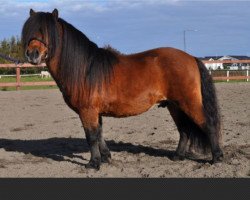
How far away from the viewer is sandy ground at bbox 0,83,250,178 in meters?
5.95

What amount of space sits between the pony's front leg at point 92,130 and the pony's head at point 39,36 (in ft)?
3.18

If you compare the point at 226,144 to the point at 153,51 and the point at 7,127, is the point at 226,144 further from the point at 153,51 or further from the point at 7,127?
the point at 7,127

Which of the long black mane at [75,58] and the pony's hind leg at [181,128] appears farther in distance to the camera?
the pony's hind leg at [181,128]

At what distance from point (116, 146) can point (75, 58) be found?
232cm

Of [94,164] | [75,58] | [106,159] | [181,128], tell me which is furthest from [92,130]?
[181,128]

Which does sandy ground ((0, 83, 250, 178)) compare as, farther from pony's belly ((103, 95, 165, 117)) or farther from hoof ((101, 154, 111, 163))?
pony's belly ((103, 95, 165, 117))

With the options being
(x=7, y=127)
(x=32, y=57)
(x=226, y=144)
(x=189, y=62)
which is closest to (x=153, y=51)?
(x=189, y=62)

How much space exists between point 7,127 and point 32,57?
4829 millimetres

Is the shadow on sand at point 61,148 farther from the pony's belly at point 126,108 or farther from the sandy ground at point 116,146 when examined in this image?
the pony's belly at point 126,108

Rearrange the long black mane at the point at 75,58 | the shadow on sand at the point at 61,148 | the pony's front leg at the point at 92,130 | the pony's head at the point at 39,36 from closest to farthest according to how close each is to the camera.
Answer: the pony's head at the point at 39,36, the long black mane at the point at 75,58, the pony's front leg at the point at 92,130, the shadow on sand at the point at 61,148

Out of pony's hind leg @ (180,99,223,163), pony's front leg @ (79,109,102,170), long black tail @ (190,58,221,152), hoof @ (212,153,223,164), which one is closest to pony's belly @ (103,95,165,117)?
pony's front leg @ (79,109,102,170)

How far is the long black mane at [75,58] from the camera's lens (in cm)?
587

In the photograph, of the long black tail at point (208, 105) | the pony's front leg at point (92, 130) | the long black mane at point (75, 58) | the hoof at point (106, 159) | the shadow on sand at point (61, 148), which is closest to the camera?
the long black mane at point (75, 58)

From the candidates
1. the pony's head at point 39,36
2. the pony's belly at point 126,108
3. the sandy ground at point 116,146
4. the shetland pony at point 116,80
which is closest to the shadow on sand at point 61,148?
the sandy ground at point 116,146
